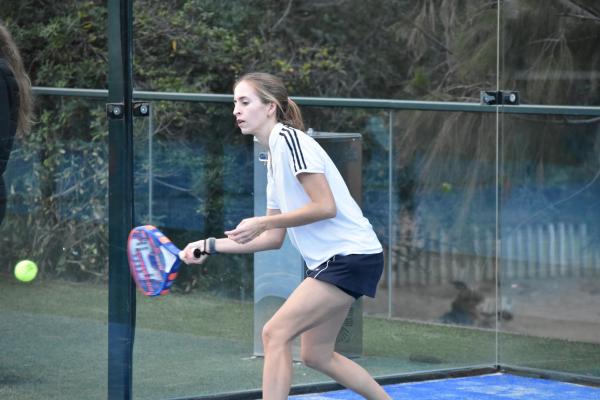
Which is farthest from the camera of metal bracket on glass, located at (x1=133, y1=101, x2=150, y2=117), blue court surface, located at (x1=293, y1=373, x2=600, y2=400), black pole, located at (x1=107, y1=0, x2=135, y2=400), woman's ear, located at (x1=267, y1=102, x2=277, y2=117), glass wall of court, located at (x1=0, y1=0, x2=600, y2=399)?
blue court surface, located at (x1=293, y1=373, x2=600, y2=400)

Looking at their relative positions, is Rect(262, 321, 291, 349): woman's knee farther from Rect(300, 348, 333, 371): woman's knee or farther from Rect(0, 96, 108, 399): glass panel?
Rect(0, 96, 108, 399): glass panel

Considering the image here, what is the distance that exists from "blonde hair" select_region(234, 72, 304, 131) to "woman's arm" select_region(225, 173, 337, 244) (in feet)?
1.19

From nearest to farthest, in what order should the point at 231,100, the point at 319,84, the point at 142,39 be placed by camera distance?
the point at 231,100 → the point at 142,39 → the point at 319,84

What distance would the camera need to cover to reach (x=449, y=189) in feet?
26.0

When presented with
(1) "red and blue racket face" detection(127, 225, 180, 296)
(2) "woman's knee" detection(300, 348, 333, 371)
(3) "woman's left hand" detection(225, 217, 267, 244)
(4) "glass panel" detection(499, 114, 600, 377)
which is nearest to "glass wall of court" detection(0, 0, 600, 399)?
(4) "glass panel" detection(499, 114, 600, 377)

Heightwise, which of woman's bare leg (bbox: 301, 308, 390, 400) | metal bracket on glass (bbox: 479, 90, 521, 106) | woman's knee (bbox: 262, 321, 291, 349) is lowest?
woman's bare leg (bbox: 301, 308, 390, 400)

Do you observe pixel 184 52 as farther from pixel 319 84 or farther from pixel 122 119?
pixel 122 119

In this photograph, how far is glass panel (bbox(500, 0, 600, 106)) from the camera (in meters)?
7.25

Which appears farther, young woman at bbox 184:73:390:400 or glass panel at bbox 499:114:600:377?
glass panel at bbox 499:114:600:377

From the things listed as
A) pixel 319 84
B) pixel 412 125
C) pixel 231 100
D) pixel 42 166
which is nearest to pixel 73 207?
pixel 42 166

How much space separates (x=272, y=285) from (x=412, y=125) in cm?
151

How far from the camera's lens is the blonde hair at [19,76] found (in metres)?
5.60

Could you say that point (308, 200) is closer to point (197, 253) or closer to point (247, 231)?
point (247, 231)

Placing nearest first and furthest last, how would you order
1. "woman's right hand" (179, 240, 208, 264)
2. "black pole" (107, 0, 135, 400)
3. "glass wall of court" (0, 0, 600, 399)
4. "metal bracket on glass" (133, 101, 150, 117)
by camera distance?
"woman's right hand" (179, 240, 208, 264), "black pole" (107, 0, 135, 400), "metal bracket on glass" (133, 101, 150, 117), "glass wall of court" (0, 0, 600, 399)
